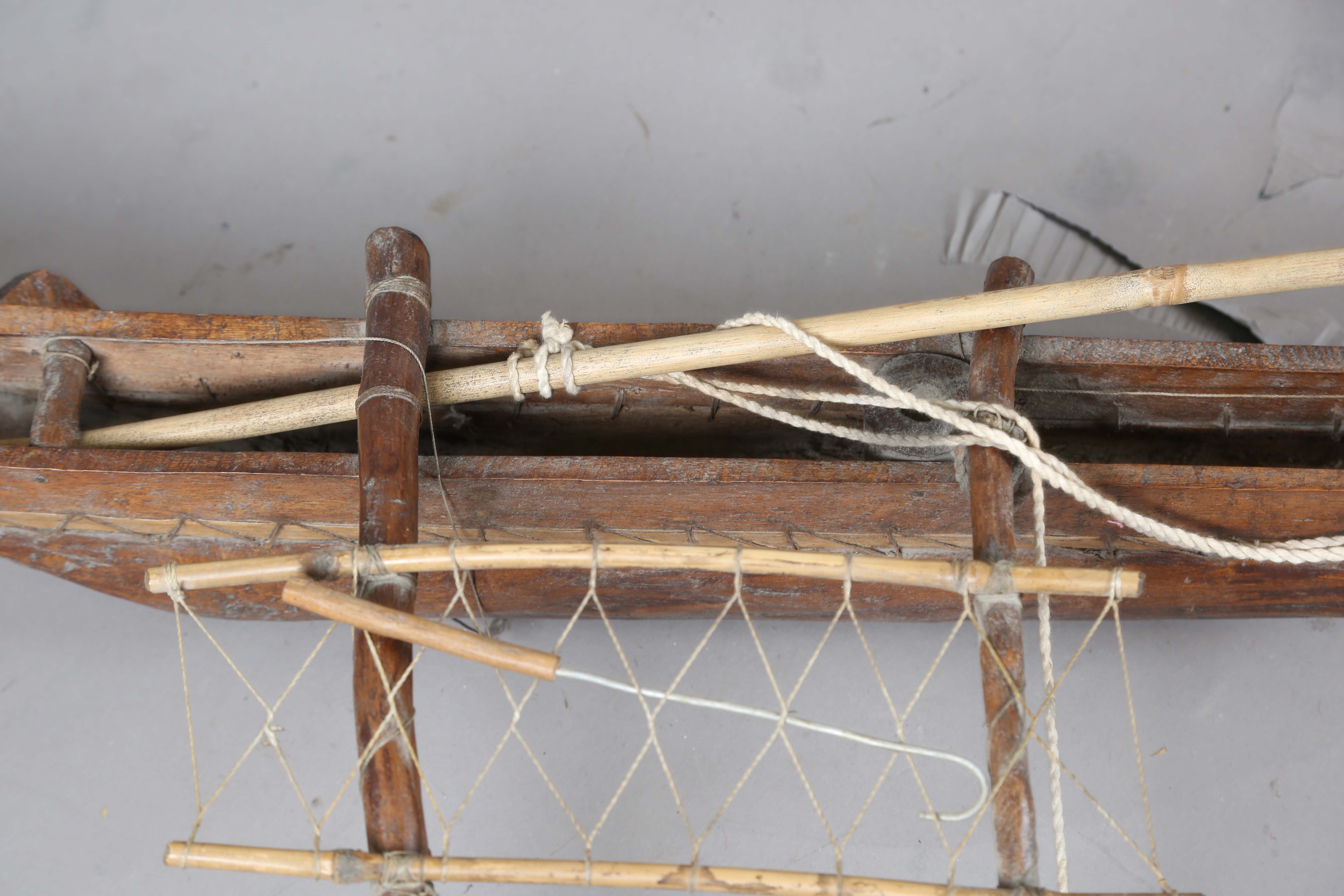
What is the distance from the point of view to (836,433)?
3.79ft

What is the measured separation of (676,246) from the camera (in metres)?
1.87

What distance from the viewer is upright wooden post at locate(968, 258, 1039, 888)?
896 mm

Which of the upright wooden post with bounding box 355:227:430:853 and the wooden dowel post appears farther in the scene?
the wooden dowel post

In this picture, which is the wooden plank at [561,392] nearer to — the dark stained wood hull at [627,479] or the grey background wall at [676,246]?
the dark stained wood hull at [627,479]

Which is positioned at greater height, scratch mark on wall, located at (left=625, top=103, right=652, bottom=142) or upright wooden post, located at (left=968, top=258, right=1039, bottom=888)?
scratch mark on wall, located at (left=625, top=103, right=652, bottom=142)

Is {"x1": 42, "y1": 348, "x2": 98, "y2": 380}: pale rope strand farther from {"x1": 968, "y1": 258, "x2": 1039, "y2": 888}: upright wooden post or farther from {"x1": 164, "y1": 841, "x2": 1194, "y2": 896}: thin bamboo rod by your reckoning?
{"x1": 968, "y1": 258, "x2": 1039, "y2": 888}: upright wooden post

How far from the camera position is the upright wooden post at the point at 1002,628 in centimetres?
90

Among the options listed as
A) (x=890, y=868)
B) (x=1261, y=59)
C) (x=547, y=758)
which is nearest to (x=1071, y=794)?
(x=890, y=868)

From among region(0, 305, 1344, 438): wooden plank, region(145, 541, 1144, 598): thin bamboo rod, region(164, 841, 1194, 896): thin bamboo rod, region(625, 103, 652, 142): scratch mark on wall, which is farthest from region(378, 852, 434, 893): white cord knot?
region(625, 103, 652, 142): scratch mark on wall

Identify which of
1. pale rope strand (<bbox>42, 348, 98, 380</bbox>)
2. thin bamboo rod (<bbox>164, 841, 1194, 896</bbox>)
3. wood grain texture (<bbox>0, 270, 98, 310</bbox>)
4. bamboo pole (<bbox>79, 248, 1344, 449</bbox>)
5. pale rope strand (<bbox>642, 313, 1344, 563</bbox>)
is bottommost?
thin bamboo rod (<bbox>164, 841, 1194, 896</bbox>)

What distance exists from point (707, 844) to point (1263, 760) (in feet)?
2.91

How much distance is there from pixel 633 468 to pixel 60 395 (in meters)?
0.75

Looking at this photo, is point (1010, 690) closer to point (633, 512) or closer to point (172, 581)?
point (633, 512)

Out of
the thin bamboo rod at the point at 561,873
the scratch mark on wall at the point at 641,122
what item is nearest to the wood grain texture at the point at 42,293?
the thin bamboo rod at the point at 561,873
